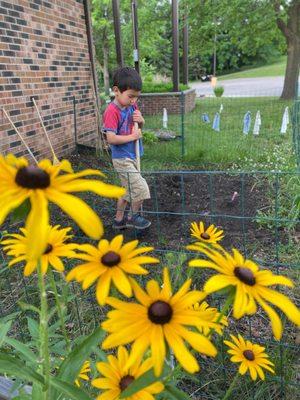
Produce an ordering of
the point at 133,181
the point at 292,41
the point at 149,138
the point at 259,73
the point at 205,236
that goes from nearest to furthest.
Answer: the point at 205,236, the point at 133,181, the point at 149,138, the point at 292,41, the point at 259,73

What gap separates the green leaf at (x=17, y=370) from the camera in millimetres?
817

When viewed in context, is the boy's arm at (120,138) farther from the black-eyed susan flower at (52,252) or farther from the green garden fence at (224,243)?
the black-eyed susan flower at (52,252)

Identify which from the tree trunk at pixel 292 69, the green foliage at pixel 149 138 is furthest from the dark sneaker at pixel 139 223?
the tree trunk at pixel 292 69

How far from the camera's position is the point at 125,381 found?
79 cm

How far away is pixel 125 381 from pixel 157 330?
23cm

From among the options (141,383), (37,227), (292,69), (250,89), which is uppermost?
(37,227)

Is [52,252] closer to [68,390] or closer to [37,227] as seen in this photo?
[68,390]

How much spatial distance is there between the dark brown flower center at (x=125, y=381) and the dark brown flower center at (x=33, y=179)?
439 mm

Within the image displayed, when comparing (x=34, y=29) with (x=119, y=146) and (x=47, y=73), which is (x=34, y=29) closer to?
(x=47, y=73)

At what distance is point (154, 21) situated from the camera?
18.3 metres

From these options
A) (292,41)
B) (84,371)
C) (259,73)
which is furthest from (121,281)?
(259,73)

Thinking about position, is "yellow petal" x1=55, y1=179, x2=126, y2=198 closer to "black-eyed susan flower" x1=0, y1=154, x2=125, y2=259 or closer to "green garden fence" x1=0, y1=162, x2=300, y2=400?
"black-eyed susan flower" x1=0, y1=154, x2=125, y2=259

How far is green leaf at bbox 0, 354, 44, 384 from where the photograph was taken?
0.82m

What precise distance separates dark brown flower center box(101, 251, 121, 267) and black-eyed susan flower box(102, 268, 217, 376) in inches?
3.6
